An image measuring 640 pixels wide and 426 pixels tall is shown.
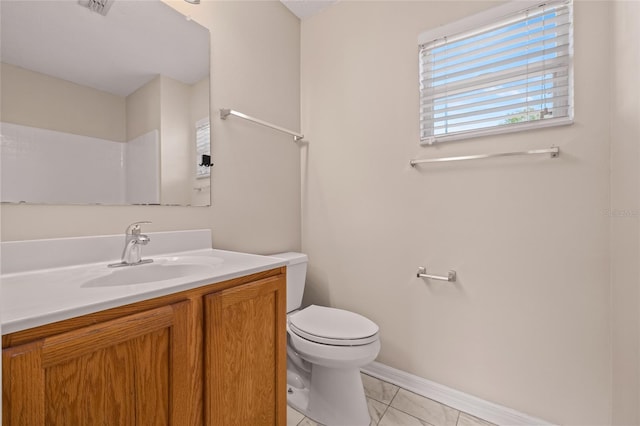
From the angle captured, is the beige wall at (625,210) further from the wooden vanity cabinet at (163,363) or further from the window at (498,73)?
the wooden vanity cabinet at (163,363)

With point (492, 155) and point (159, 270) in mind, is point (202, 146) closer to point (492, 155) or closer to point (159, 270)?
point (159, 270)

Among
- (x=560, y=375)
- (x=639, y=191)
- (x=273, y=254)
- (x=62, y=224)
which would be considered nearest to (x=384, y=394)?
(x=560, y=375)

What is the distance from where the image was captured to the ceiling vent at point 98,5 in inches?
44.8

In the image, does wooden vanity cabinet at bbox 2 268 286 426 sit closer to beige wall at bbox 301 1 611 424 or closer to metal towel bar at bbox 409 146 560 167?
beige wall at bbox 301 1 611 424

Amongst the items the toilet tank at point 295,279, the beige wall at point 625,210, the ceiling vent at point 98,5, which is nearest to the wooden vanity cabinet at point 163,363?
the toilet tank at point 295,279

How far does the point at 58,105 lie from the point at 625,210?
2.15m

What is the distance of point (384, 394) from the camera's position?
163cm

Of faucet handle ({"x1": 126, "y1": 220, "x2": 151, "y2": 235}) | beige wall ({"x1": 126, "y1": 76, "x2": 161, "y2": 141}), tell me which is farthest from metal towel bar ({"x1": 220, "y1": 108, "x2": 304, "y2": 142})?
faucet handle ({"x1": 126, "y1": 220, "x2": 151, "y2": 235})

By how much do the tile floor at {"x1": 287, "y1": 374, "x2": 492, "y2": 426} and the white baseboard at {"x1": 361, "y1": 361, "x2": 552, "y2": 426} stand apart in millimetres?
27

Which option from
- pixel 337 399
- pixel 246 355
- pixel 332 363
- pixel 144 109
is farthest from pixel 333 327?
pixel 144 109

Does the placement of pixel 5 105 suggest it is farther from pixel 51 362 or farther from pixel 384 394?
pixel 384 394

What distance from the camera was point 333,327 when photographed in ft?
4.79

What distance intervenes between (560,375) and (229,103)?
6.82 feet

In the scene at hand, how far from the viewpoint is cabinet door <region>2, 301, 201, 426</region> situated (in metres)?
0.61
